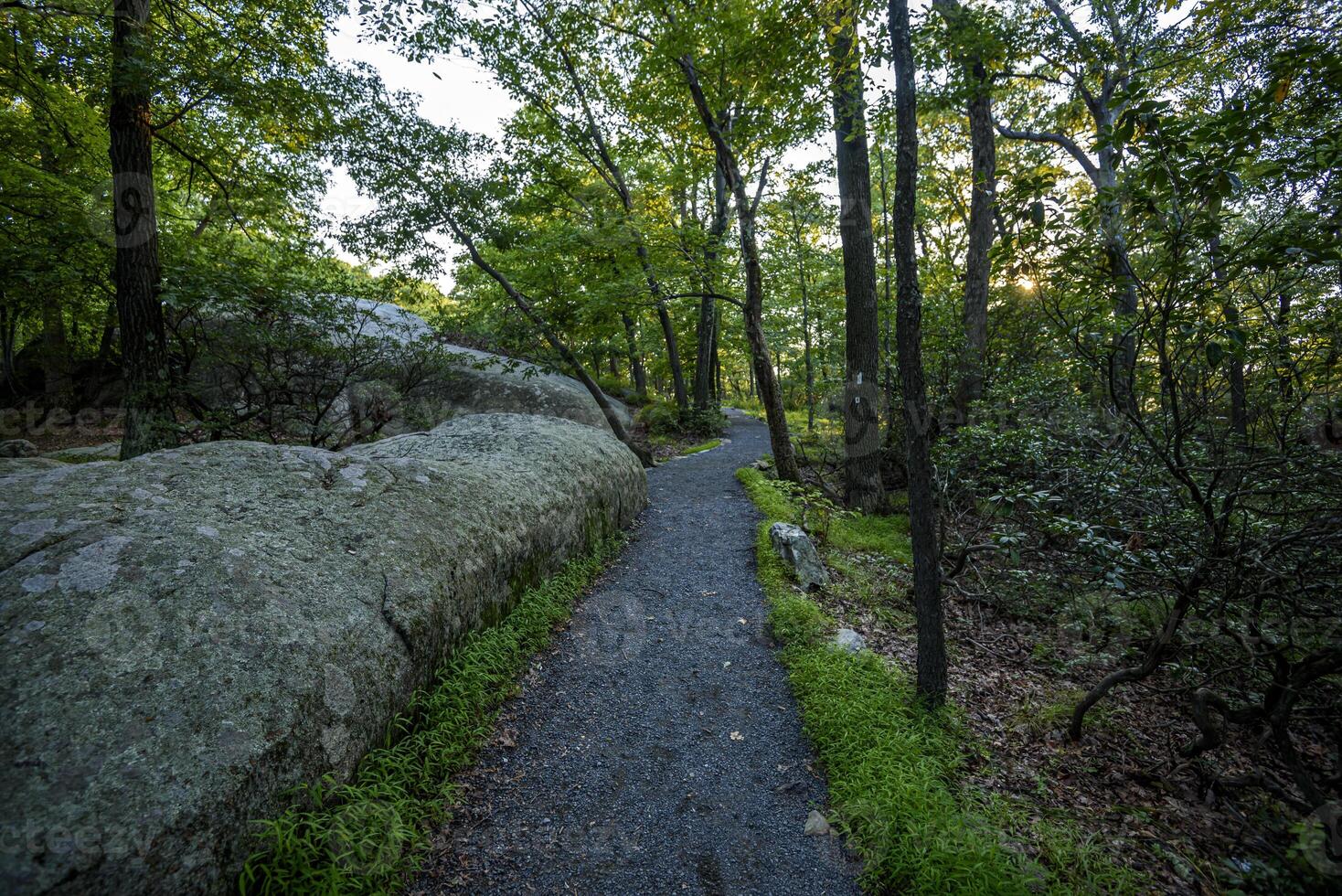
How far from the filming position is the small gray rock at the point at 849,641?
15.7 ft

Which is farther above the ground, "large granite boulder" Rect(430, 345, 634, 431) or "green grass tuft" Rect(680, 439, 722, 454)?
"large granite boulder" Rect(430, 345, 634, 431)

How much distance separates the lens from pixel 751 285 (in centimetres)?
911

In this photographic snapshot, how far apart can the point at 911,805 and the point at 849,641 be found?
187cm

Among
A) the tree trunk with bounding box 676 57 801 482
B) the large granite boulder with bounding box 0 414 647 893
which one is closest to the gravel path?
the large granite boulder with bounding box 0 414 647 893

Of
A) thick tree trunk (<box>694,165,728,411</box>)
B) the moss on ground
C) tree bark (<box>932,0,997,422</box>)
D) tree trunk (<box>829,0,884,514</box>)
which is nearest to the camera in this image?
the moss on ground

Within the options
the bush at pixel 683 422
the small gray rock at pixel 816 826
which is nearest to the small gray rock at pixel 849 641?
the small gray rock at pixel 816 826

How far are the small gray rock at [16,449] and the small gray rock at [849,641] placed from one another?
1434cm

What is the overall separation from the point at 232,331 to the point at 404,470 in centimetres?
434

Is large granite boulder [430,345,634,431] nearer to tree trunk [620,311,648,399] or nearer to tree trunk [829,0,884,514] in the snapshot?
tree trunk [620,311,648,399]

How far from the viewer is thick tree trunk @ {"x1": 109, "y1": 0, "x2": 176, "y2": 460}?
224 inches

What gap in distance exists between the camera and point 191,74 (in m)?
5.49

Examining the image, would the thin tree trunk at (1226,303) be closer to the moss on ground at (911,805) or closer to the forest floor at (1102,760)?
the forest floor at (1102,760)

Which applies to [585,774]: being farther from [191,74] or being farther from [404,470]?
[191,74]

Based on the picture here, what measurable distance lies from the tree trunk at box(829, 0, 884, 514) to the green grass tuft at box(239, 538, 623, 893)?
21.4ft
